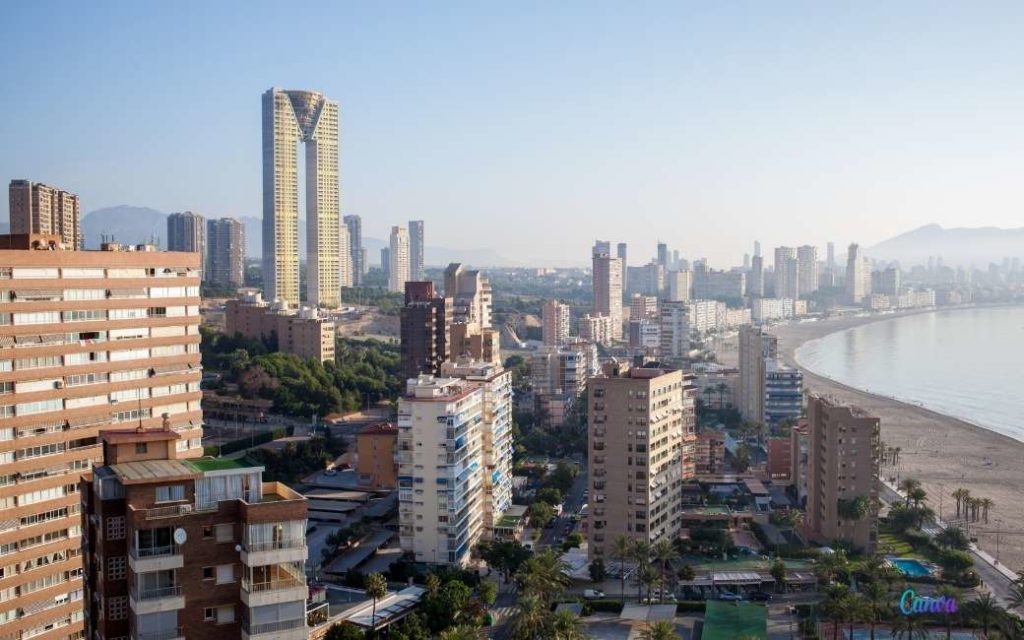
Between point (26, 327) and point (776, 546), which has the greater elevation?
point (26, 327)

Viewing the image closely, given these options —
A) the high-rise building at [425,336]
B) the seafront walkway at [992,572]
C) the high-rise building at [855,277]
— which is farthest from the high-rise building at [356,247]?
the seafront walkway at [992,572]

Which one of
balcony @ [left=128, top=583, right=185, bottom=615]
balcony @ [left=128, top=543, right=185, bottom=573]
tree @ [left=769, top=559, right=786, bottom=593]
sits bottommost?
tree @ [left=769, top=559, right=786, bottom=593]

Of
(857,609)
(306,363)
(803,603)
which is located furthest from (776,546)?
(306,363)

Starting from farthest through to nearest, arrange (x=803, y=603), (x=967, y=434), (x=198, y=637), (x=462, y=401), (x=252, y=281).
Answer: (x=252, y=281)
(x=967, y=434)
(x=462, y=401)
(x=803, y=603)
(x=198, y=637)

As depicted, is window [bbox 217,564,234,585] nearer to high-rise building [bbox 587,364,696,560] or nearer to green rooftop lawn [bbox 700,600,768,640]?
green rooftop lawn [bbox 700,600,768,640]

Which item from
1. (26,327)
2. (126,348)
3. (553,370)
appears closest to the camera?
(26,327)

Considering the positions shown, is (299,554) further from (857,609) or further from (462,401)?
(462,401)

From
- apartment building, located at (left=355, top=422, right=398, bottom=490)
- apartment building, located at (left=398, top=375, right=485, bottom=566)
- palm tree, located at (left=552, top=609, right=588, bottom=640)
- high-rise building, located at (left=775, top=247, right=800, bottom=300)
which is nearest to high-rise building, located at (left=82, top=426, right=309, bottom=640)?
palm tree, located at (left=552, top=609, right=588, bottom=640)
